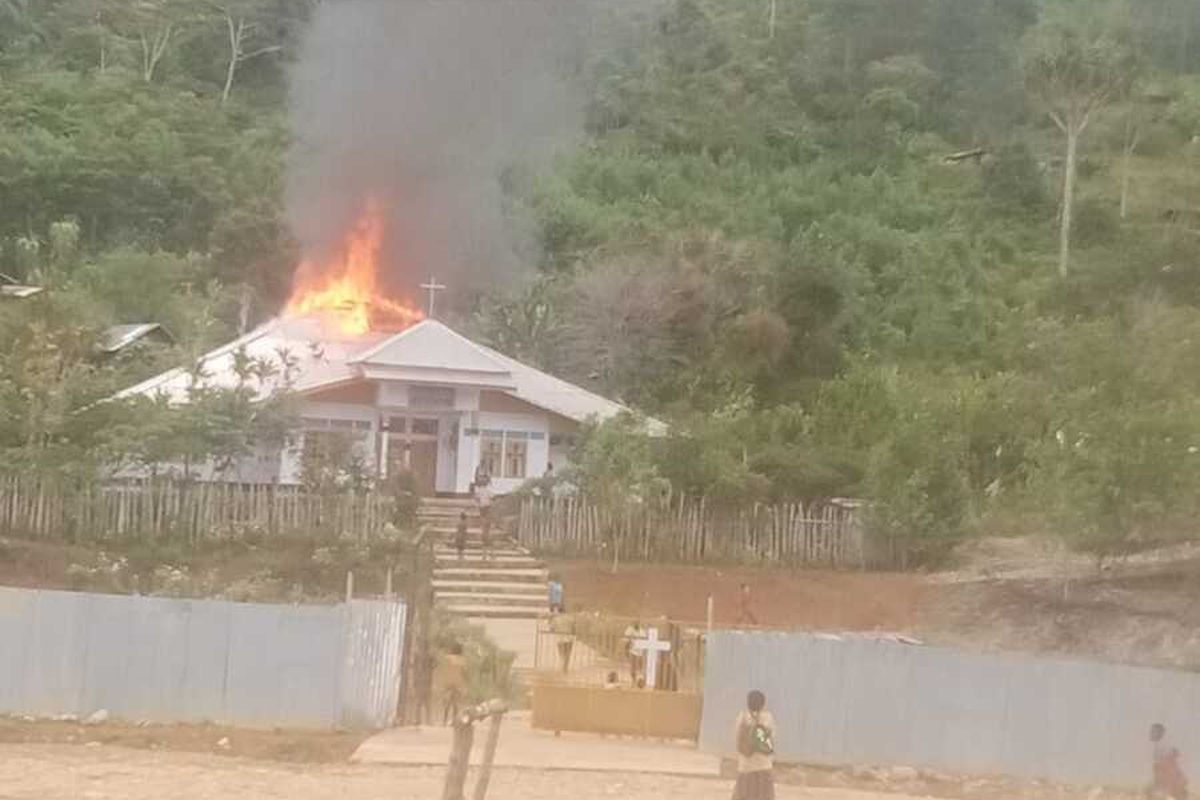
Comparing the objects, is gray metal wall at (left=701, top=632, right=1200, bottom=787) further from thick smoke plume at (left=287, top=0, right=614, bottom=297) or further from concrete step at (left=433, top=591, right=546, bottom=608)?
thick smoke plume at (left=287, top=0, right=614, bottom=297)

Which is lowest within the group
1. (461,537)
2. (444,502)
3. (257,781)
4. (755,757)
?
(257,781)

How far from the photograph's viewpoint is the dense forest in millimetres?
29141

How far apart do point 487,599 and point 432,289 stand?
477 inches

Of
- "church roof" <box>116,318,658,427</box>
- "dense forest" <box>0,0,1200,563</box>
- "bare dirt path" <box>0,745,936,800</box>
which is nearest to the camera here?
"bare dirt path" <box>0,745,936,800</box>

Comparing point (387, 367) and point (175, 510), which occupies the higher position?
point (387, 367)

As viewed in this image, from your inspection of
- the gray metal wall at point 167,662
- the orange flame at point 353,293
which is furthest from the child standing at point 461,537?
the gray metal wall at point 167,662

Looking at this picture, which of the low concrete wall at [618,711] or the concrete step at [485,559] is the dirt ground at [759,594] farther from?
the low concrete wall at [618,711]

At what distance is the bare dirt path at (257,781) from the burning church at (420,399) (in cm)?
1610

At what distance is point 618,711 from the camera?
18.3m

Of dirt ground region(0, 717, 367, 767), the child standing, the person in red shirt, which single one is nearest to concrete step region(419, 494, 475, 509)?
the child standing

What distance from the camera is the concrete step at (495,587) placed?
27.2 metres

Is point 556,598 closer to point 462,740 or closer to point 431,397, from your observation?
point 431,397

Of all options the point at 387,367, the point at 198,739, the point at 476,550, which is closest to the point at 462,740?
the point at 198,739

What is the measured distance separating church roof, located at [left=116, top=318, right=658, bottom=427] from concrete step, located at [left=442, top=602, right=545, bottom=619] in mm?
7228
